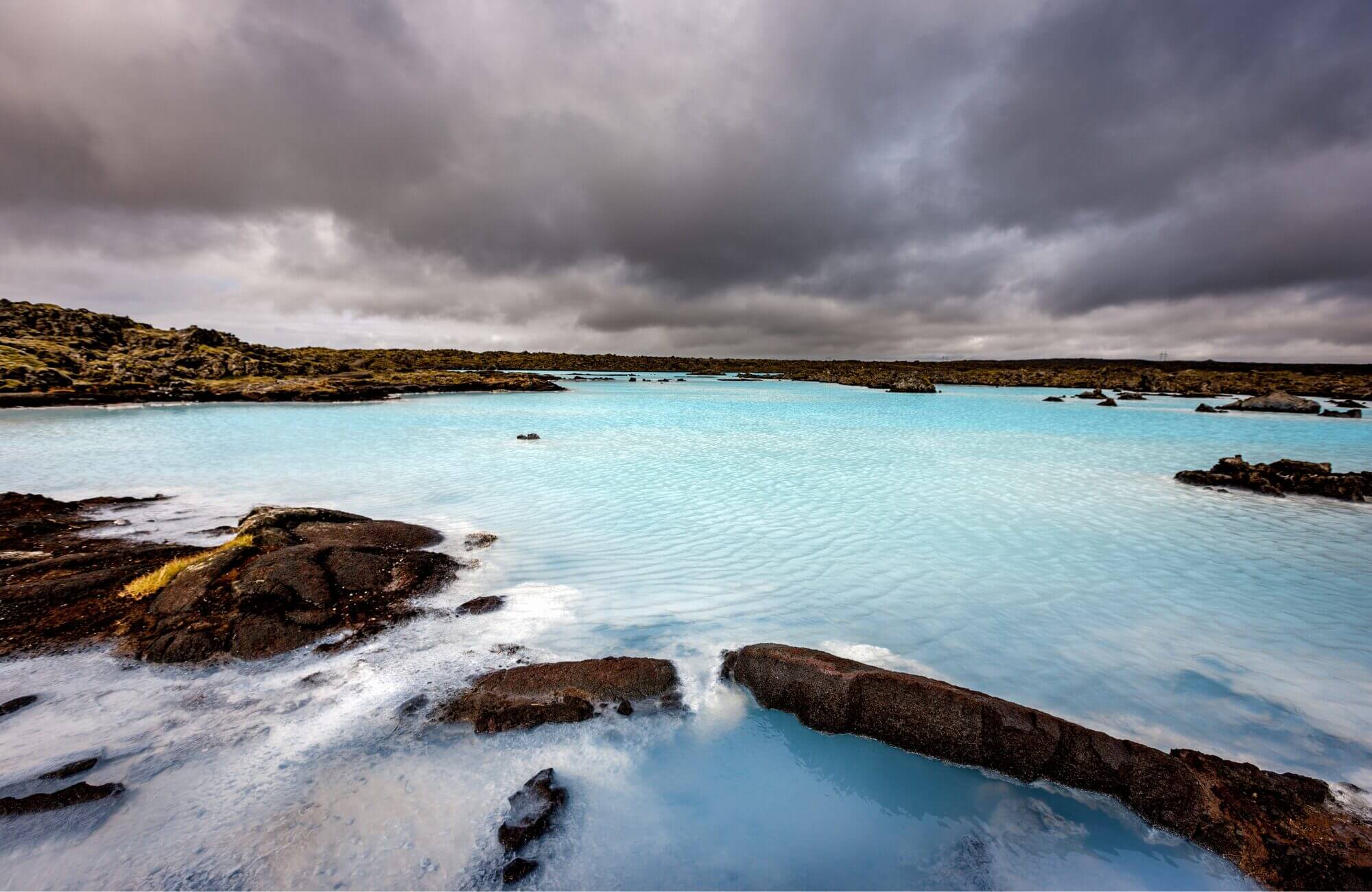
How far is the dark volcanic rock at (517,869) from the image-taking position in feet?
10.9

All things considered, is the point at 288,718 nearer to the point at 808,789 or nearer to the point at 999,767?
the point at 808,789

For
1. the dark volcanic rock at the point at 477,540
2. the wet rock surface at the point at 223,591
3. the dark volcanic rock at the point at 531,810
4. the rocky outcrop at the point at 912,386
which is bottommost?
the dark volcanic rock at the point at 531,810

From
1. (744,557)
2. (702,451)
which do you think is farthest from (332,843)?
(702,451)

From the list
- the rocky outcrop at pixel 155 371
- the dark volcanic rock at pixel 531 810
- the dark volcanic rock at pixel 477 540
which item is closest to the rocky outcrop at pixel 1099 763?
the dark volcanic rock at pixel 531 810

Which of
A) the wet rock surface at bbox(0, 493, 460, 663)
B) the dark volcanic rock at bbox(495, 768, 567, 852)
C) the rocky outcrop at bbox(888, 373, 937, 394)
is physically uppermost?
the rocky outcrop at bbox(888, 373, 937, 394)

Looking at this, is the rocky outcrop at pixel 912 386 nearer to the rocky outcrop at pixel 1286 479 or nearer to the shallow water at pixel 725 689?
the rocky outcrop at pixel 1286 479

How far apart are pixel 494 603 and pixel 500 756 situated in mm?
3095

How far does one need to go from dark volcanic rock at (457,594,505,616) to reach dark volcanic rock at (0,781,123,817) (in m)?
3.33

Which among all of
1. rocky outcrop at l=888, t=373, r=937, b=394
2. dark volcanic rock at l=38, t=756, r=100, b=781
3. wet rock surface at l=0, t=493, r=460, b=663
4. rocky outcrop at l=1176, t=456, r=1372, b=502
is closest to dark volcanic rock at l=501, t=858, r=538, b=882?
dark volcanic rock at l=38, t=756, r=100, b=781

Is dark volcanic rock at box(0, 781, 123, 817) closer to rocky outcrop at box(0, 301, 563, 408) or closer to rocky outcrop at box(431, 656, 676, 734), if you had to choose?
rocky outcrop at box(431, 656, 676, 734)

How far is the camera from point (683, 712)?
505 cm

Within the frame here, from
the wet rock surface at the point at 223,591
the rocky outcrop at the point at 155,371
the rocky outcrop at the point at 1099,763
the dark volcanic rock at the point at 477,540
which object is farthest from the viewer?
the rocky outcrop at the point at 155,371

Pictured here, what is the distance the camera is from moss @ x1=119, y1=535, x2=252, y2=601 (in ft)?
21.8

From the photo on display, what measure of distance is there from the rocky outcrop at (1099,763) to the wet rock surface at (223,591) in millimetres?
5302
